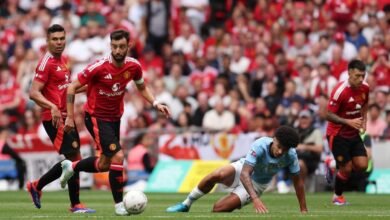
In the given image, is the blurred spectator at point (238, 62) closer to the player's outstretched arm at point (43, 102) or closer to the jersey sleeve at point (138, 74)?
the player's outstretched arm at point (43, 102)

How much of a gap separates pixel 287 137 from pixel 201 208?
3550 millimetres

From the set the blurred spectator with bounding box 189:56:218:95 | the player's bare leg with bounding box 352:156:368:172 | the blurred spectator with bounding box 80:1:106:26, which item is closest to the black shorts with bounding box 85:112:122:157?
the player's bare leg with bounding box 352:156:368:172

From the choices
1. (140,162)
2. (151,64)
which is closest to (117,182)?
(140,162)

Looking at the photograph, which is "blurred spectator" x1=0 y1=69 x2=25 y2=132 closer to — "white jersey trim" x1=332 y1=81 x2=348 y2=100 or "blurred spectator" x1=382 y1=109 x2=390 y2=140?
"blurred spectator" x1=382 y1=109 x2=390 y2=140

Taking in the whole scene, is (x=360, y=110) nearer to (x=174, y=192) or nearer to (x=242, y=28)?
(x=174, y=192)

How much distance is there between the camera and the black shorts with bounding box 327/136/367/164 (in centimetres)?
2033

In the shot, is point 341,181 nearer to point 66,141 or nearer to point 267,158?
point 267,158

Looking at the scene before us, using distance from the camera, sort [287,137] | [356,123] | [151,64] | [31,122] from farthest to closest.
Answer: [151,64], [31,122], [356,123], [287,137]

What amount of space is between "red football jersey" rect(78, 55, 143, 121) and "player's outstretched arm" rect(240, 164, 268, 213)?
218 cm

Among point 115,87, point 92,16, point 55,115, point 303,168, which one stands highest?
point 92,16

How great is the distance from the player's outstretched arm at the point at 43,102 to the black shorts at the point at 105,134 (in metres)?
0.42

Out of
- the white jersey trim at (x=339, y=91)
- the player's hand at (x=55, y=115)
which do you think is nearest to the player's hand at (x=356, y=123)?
the white jersey trim at (x=339, y=91)

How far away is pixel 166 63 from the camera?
106 feet

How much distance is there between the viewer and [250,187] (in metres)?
15.0
